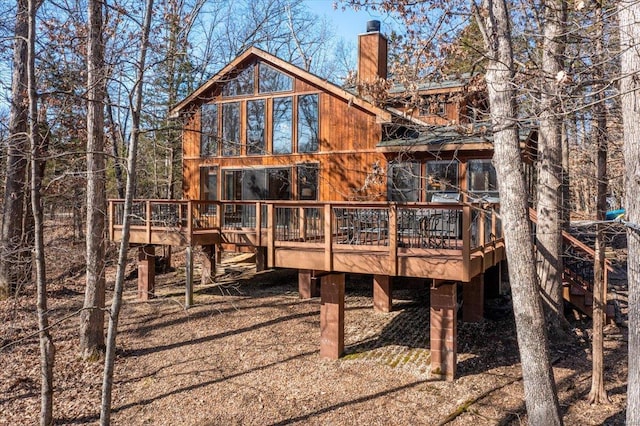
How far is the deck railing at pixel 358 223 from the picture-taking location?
745 cm

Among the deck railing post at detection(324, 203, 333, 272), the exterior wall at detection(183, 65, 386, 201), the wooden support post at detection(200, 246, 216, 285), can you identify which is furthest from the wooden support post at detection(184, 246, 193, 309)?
the deck railing post at detection(324, 203, 333, 272)

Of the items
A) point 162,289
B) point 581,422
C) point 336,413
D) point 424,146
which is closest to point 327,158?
point 424,146

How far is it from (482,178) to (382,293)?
3.79 m

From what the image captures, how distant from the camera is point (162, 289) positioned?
1423cm

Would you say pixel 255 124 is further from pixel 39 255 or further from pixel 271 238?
pixel 39 255

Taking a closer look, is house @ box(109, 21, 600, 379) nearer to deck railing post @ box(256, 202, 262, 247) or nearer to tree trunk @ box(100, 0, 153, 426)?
deck railing post @ box(256, 202, 262, 247)

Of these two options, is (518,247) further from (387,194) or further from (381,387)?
(387,194)

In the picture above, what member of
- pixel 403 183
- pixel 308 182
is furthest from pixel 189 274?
pixel 403 183

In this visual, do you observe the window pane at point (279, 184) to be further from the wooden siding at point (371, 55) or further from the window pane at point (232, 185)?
the wooden siding at point (371, 55)

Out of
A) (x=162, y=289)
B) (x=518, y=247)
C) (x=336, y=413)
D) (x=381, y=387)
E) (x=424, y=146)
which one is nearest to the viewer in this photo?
(x=518, y=247)

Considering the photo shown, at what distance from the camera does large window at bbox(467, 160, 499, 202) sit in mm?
11219

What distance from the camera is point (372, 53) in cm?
1354

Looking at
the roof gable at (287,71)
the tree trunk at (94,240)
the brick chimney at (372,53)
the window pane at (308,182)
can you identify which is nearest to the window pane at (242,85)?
the roof gable at (287,71)

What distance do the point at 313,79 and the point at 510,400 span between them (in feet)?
31.8
